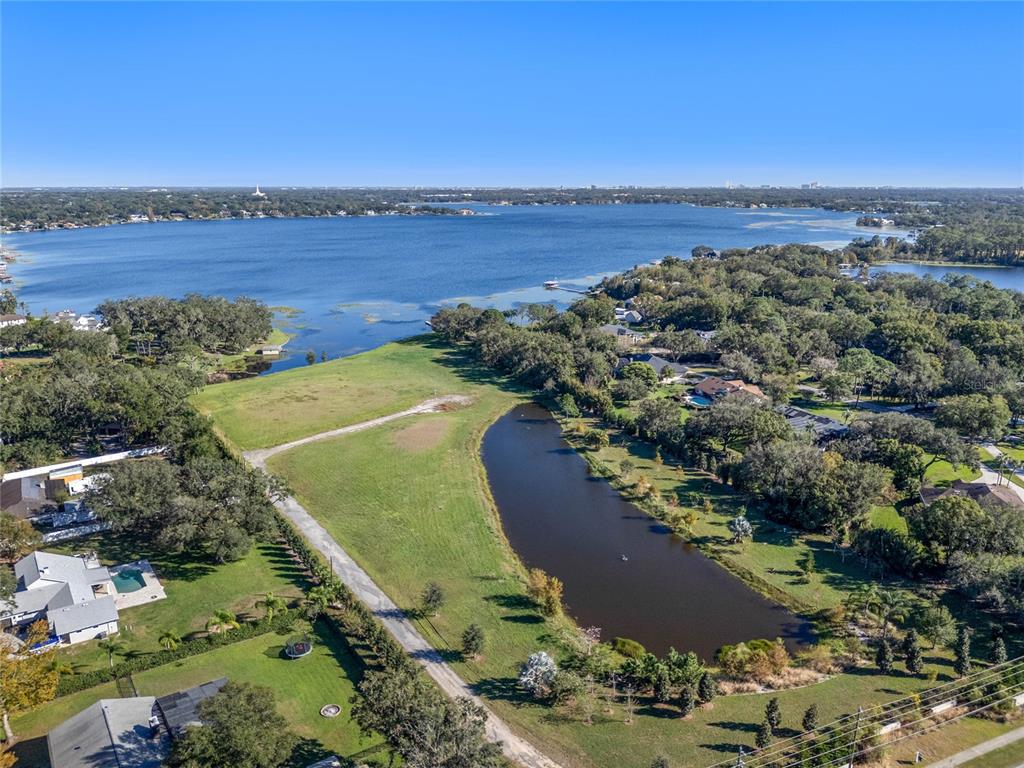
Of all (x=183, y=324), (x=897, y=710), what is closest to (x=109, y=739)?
(x=897, y=710)

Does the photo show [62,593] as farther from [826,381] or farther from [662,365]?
[826,381]

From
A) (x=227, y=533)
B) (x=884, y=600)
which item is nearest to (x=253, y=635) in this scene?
(x=227, y=533)

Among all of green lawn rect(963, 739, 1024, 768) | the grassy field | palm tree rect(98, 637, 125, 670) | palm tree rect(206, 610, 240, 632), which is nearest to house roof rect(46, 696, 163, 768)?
the grassy field

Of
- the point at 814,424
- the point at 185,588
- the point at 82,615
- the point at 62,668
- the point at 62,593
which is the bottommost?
the point at 185,588

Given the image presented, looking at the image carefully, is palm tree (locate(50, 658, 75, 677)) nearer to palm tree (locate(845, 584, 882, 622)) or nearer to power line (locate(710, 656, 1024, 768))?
power line (locate(710, 656, 1024, 768))

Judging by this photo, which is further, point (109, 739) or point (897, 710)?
point (897, 710)

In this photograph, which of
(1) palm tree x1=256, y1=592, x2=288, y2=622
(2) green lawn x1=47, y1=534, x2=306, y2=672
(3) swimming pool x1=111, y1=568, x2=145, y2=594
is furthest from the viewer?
(3) swimming pool x1=111, y1=568, x2=145, y2=594

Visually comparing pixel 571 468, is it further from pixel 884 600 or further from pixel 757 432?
pixel 884 600
